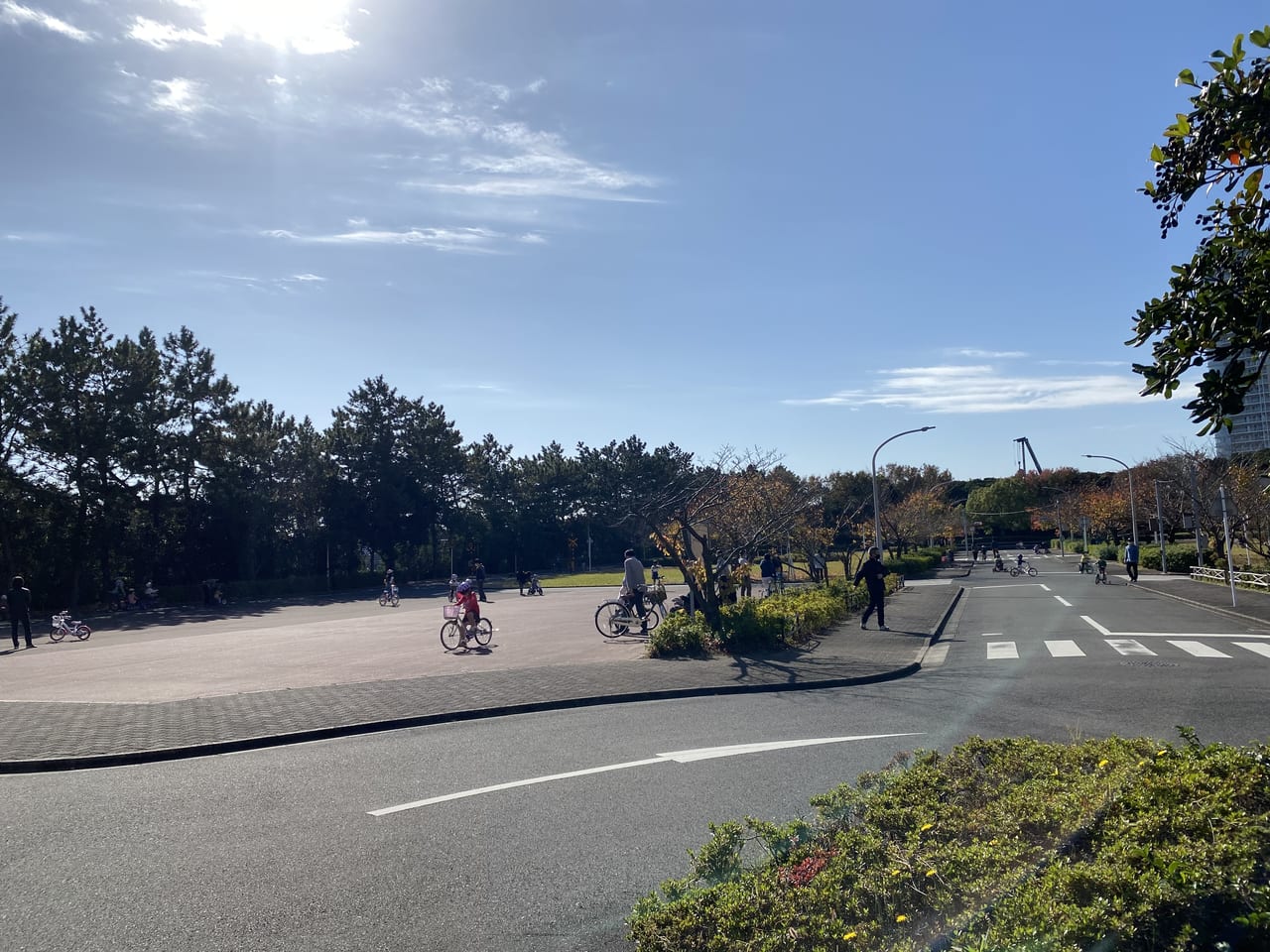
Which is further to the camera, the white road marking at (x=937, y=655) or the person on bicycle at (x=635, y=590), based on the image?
the person on bicycle at (x=635, y=590)

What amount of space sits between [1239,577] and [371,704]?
103 ft

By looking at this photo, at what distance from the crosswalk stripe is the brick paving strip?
17.4 feet

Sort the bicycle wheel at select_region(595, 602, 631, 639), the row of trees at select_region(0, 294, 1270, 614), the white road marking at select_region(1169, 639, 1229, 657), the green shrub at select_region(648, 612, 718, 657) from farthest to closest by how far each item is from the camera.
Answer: the row of trees at select_region(0, 294, 1270, 614), the bicycle wheel at select_region(595, 602, 631, 639), the green shrub at select_region(648, 612, 718, 657), the white road marking at select_region(1169, 639, 1229, 657)

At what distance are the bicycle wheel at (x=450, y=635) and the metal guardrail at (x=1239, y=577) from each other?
24.8 meters

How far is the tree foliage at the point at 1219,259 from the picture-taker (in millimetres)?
3715

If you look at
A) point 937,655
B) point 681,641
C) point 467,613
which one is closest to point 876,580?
point 937,655

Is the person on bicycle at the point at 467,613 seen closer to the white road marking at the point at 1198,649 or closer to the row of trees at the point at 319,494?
the row of trees at the point at 319,494

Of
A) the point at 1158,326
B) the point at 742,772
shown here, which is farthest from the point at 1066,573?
the point at 1158,326

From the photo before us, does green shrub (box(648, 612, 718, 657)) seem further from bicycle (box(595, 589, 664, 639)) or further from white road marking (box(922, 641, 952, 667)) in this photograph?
bicycle (box(595, 589, 664, 639))

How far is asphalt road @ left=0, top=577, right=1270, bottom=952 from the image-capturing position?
16.6 feet

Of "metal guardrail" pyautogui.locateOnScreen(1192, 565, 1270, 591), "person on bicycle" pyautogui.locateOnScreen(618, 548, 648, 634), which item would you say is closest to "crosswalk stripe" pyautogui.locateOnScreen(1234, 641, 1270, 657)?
"person on bicycle" pyautogui.locateOnScreen(618, 548, 648, 634)

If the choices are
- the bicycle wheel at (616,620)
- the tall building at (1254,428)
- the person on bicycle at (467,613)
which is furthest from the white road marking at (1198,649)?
the person on bicycle at (467,613)

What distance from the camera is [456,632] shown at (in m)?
21.2

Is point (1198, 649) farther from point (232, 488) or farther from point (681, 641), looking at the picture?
point (232, 488)
